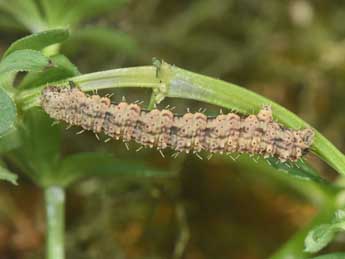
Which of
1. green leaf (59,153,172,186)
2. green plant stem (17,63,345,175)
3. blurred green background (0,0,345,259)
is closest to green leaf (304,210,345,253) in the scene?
green plant stem (17,63,345,175)

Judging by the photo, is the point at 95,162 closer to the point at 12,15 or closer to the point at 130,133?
the point at 130,133

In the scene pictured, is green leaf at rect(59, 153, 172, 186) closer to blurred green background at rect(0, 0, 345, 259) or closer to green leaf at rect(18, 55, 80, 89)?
green leaf at rect(18, 55, 80, 89)

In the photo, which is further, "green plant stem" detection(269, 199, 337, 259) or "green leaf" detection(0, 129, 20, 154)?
"green plant stem" detection(269, 199, 337, 259)

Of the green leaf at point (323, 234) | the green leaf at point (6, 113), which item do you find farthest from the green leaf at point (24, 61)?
the green leaf at point (323, 234)

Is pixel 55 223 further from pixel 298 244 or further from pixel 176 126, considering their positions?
pixel 298 244

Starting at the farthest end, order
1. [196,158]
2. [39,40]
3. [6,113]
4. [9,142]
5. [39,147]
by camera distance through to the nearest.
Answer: [196,158] < [39,147] < [9,142] < [39,40] < [6,113]

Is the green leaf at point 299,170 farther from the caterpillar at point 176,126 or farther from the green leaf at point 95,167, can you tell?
the green leaf at point 95,167

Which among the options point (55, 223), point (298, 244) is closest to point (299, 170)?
point (298, 244)
